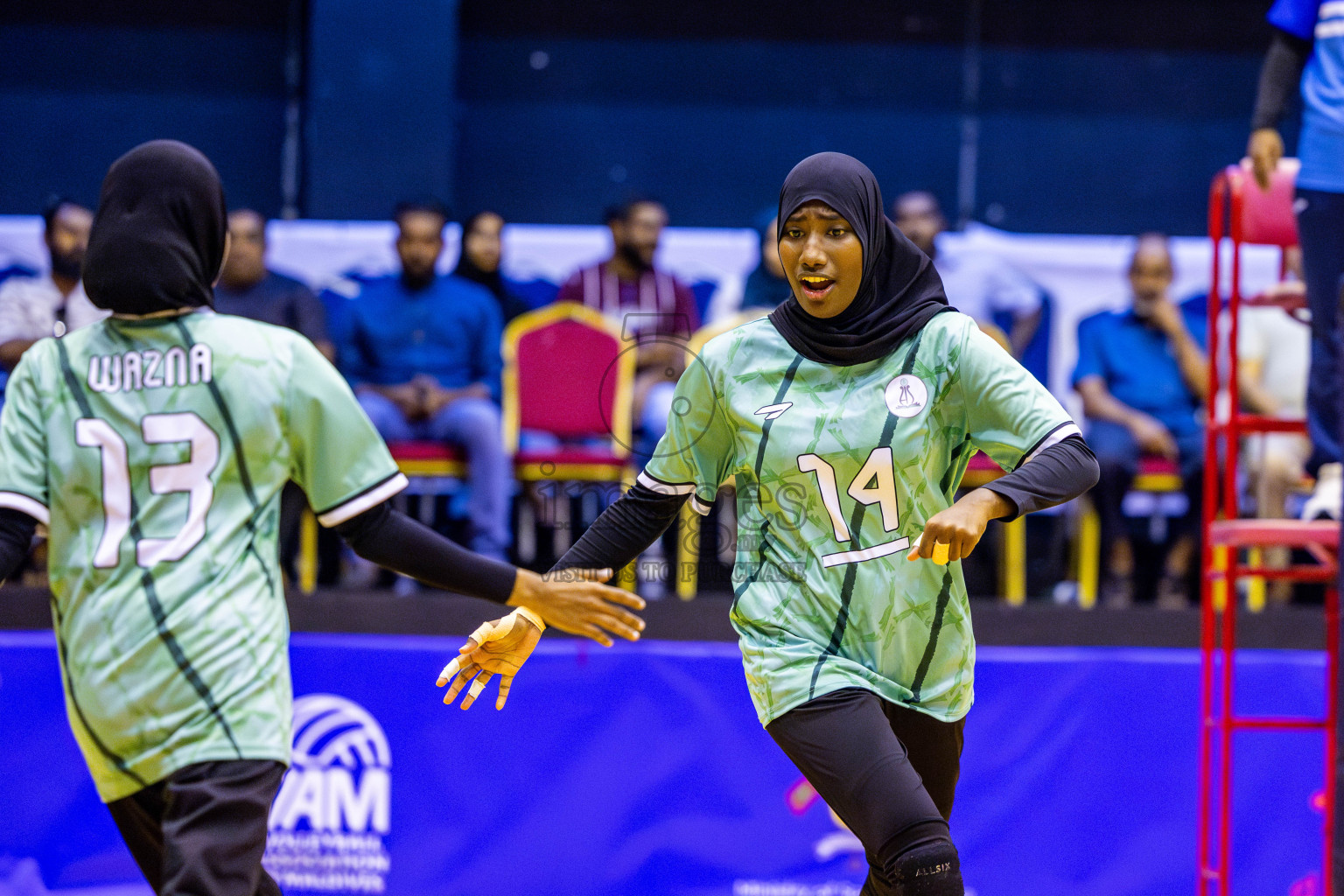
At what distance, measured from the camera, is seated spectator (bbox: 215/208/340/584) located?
592cm

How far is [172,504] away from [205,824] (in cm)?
53

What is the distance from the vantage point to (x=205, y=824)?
2252 millimetres

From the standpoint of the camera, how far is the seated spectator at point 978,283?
20.8 feet

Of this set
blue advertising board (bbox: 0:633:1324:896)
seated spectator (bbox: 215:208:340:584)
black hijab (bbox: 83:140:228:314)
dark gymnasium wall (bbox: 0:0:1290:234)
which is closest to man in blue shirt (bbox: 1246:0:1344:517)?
blue advertising board (bbox: 0:633:1324:896)

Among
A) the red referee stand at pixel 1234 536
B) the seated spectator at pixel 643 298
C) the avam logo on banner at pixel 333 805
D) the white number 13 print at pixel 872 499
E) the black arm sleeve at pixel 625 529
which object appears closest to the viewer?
the white number 13 print at pixel 872 499

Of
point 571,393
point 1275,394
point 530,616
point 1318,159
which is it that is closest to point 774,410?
point 530,616

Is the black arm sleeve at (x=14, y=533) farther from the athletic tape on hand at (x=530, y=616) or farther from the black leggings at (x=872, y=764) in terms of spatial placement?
the black leggings at (x=872, y=764)

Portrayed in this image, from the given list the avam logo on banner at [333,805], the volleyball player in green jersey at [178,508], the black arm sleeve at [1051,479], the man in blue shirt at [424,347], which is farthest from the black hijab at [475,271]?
the black arm sleeve at [1051,479]

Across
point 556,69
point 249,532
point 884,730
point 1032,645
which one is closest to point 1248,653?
point 1032,645

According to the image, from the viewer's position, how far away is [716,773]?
15.2ft

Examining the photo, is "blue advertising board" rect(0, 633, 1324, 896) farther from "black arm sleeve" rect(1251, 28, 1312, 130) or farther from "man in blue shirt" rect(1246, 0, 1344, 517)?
"black arm sleeve" rect(1251, 28, 1312, 130)

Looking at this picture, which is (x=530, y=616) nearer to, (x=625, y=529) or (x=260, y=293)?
(x=625, y=529)

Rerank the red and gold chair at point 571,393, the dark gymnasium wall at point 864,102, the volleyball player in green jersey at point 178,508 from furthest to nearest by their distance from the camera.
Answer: the dark gymnasium wall at point 864,102 < the red and gold chair at point 571,393 < the volleyball player in green jersey at point 178,508

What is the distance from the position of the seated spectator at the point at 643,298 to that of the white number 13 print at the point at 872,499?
313 cm
